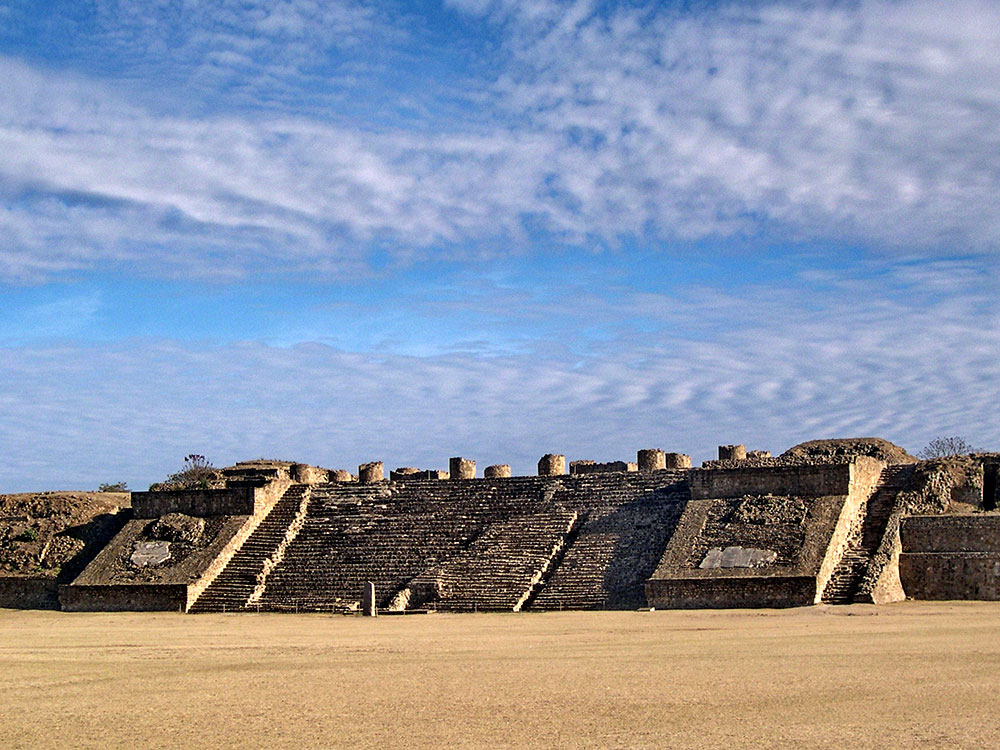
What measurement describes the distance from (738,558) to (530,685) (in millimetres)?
15156

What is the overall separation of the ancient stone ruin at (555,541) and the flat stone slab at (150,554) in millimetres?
57

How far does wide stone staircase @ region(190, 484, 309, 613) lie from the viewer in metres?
32.1

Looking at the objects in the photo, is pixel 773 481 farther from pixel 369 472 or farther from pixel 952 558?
pixel 369 472

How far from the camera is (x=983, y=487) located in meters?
33.1

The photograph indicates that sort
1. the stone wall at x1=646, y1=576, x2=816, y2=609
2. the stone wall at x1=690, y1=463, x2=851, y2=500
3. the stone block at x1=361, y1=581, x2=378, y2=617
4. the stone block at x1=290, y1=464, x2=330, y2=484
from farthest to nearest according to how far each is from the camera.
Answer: the stone block at x1=290, y1=464, x2=330, y2=484
the stone wall at x1=690, y1=463, x2=851, y2=500
the stone block at x1=361, y1=581, x2=378, y2=617
the stone wall at x1=646, y1=576, x2=816, y2=609

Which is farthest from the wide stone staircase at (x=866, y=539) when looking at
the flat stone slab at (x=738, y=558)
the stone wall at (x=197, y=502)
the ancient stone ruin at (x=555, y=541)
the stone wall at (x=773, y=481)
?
the stone wall at (x=197, y=502)

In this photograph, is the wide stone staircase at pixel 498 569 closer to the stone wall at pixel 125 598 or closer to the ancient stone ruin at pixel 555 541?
the ancient stone ruin at pixel 555 541

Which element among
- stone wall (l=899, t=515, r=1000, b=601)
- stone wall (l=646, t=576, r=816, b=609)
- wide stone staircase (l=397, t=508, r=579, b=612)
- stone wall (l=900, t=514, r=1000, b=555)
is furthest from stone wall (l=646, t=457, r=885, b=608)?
wide stone staircase (l=397, t=508, r=579, b=612)

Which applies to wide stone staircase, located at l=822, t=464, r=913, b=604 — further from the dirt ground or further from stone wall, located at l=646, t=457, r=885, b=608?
the dirt ground

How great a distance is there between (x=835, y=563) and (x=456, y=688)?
659 inches

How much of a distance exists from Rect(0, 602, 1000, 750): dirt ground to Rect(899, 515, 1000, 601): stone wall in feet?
13.1

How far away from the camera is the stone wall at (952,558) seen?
27.8 meters

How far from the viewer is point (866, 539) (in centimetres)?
2992

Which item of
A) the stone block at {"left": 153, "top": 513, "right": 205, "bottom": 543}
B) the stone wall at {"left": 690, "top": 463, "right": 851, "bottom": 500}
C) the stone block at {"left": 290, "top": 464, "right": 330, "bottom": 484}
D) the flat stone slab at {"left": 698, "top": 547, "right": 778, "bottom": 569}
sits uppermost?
the stone block at {"left": 290, "top": 464, "right": 330, "bottom": 484}
